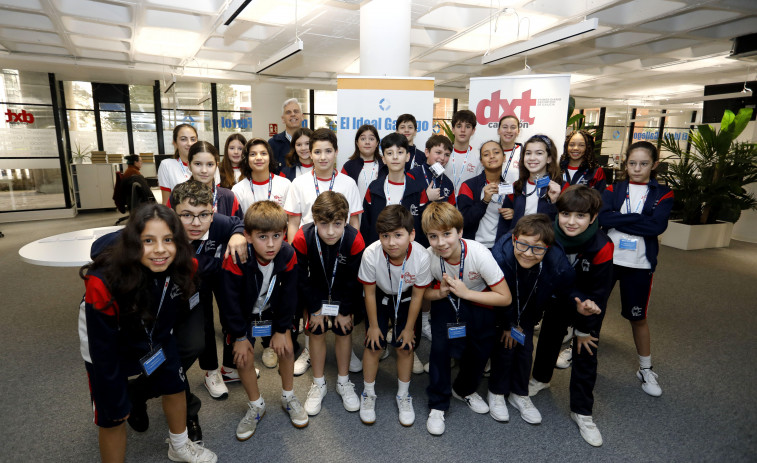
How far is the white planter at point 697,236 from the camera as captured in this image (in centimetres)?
612

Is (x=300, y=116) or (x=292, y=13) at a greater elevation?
(x=292, y=13)

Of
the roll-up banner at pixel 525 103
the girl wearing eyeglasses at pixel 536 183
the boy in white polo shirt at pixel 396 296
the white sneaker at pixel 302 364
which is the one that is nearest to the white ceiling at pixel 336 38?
the roll-up banner at pixel 525 103

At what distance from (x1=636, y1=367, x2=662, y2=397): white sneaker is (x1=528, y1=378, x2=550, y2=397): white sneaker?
0.63m

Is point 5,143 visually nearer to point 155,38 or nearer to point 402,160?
point 155,38

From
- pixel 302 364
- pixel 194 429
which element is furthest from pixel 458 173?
pixel 194 429

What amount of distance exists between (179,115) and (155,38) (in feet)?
14.3

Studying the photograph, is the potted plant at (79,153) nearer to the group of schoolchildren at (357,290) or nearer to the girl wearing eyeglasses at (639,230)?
the group of schoolchildren at (357,290)

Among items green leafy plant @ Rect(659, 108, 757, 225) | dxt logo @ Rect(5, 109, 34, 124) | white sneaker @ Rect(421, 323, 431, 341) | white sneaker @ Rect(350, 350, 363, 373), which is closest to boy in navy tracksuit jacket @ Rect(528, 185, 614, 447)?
white sneaker @ Rect(421, 323, 431, 341)

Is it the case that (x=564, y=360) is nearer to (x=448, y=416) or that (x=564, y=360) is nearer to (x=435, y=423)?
(x=448, y=416)

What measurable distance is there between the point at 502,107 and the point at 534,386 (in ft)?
8.94

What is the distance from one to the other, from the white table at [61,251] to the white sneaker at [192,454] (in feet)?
3.91

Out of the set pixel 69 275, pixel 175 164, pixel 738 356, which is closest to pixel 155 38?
pixel 69 275

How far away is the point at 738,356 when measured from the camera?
9.87 feet

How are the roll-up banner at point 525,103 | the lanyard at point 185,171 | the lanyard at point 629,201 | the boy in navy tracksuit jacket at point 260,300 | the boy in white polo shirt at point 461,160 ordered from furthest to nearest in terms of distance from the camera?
the roll-up banner at point 525,103, the boy in white polo shirt at point 461,160, the lanyard at point 185,171, the lanyard at point 629,201, the boy in navy tracksuit jacket at point 260,300
